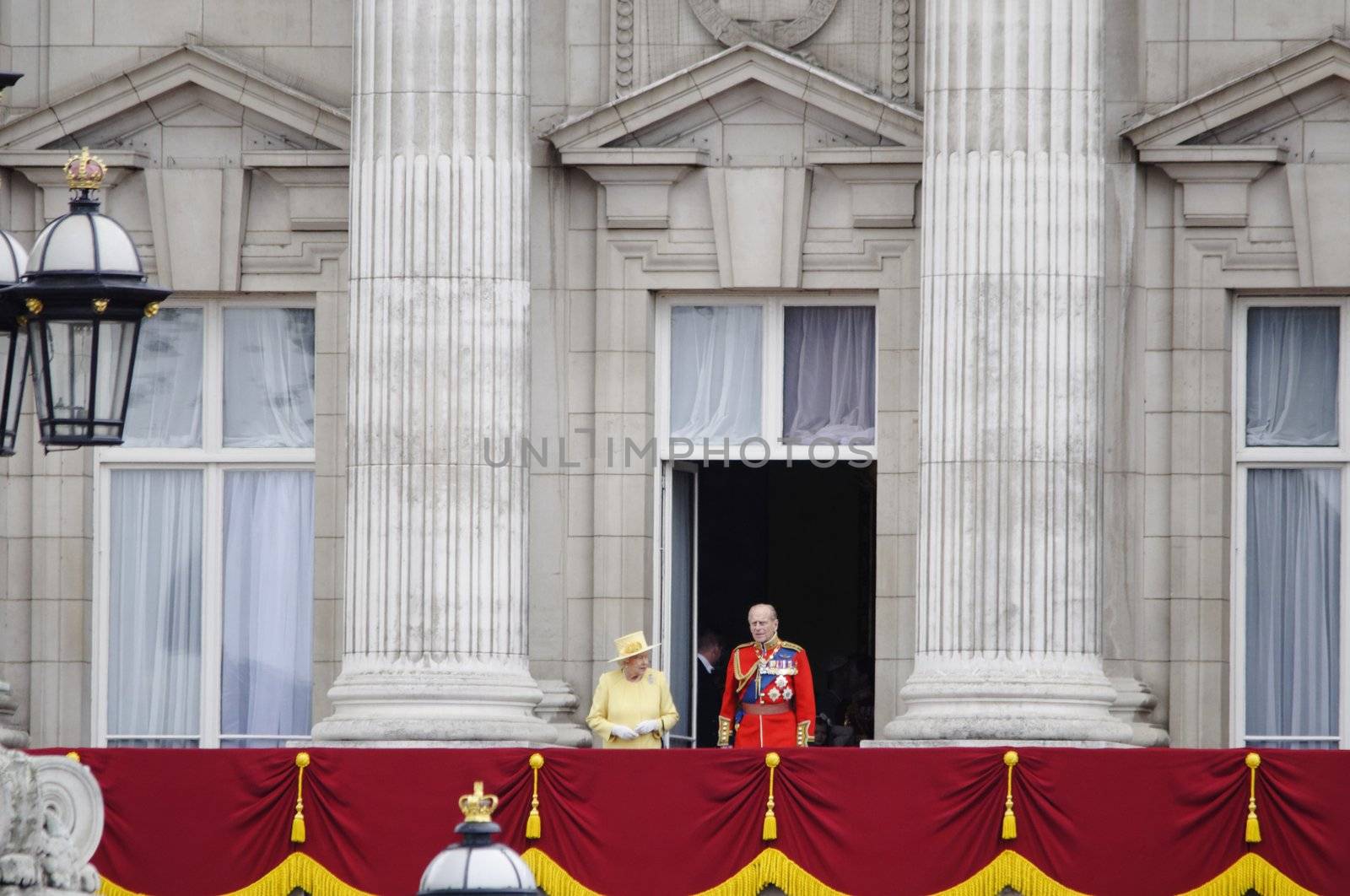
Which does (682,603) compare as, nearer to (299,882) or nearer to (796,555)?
(299,882)

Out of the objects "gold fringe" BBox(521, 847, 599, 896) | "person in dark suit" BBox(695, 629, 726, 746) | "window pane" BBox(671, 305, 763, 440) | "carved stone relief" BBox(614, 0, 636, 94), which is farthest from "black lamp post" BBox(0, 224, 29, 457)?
"person in dark suit" BBox(695, 629, 726, 746)

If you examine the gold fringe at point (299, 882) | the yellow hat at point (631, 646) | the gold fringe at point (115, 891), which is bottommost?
the gold fringe at point (115, 891)

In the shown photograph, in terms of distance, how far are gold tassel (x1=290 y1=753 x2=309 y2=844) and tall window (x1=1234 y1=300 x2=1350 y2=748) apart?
845cm

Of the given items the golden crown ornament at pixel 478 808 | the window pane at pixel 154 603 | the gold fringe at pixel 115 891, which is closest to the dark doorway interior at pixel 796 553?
the window pane at pixel 154 603

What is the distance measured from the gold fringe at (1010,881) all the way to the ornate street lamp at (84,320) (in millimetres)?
8047

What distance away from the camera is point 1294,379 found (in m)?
26.5

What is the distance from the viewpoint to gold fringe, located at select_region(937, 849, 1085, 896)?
21453 millimetres

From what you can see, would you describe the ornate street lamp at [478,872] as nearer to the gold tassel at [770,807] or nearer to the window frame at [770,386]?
the gold tassel at [770,807]

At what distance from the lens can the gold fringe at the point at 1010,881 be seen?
21.5 meters

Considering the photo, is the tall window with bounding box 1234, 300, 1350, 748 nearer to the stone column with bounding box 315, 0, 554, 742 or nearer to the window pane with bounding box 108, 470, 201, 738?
the stone column with bounding box 315, 0, 554, 742

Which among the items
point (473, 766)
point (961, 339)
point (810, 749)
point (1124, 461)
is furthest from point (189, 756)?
point (1124, 461)

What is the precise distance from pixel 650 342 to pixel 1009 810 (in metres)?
6.84

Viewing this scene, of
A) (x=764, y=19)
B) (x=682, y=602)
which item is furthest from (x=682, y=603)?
(x=764, y=19)

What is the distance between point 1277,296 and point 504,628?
24.2 feet
